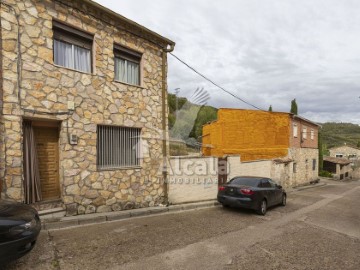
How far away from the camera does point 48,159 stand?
700 centimetres

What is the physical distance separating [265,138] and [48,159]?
Result: 1753 cm

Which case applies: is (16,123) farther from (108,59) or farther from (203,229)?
(203,229)

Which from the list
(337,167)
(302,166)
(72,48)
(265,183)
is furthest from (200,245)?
(337,167)

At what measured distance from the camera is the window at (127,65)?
847 centimetres

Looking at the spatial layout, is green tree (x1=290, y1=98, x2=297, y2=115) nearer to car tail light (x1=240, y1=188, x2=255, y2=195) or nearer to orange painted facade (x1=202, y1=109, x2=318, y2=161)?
orange painted facade (x1=202, y1=109, x2=318, y2=161)

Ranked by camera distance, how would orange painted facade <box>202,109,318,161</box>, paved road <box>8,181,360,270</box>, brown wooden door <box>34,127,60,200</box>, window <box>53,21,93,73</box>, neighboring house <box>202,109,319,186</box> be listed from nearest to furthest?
1. paved road <box>8,181,360,270</box>
2. brown wooden door <box>34,127,60,200</box>
3. window <box>53,21,93,73</box>
4. neighboring house <box>202,109,319,186</box>
5. orange painted facade <box>202,109,318,161</box>

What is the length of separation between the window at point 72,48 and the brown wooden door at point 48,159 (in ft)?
6.81

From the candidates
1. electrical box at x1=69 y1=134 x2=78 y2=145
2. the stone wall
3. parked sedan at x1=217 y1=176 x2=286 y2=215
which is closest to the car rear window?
parked sedan at x1=217 y1=176 x2=286 y2=215

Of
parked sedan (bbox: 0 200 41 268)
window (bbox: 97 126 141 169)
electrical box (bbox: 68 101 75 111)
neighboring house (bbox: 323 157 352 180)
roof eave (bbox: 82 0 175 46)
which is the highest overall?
roof eave (bbox: 82 0 175 46)

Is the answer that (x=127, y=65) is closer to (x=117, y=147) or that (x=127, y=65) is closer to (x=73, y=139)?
(x=117, y=147)

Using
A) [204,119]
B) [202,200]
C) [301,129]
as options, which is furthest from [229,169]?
[204,119]

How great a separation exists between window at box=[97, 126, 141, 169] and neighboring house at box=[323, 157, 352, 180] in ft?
120

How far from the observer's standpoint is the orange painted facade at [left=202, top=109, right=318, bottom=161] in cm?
1977

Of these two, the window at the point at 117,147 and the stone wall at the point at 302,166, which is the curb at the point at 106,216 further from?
the stone wall at the point at 302,166
